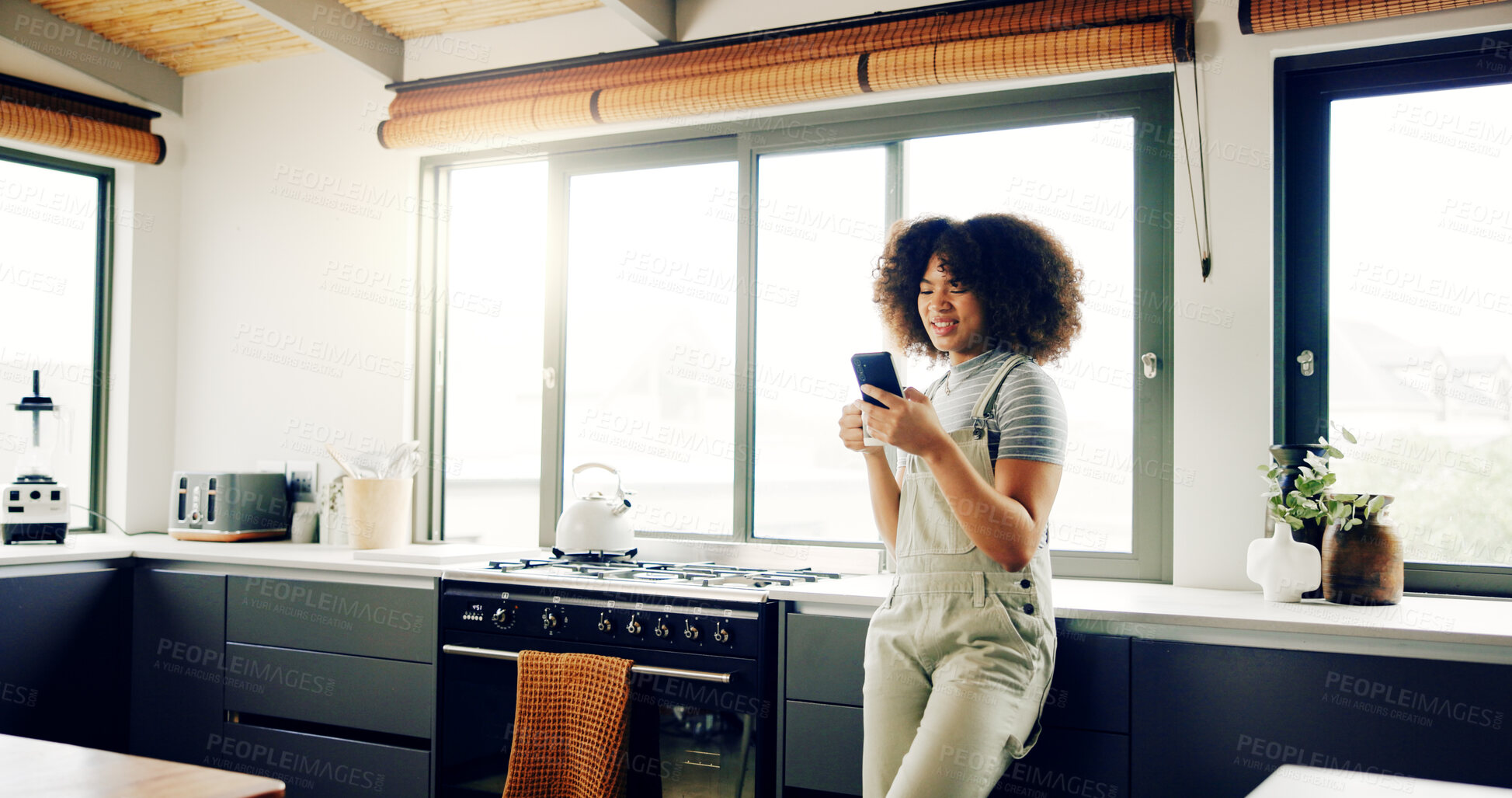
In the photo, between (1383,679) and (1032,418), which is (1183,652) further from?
(1032,418)

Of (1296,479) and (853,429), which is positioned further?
(1296,479)

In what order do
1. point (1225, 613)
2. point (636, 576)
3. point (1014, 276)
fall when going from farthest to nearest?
point (636, 576) → point (1225, 613) → point (1014, 276)

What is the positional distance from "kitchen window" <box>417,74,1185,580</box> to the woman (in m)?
0.75

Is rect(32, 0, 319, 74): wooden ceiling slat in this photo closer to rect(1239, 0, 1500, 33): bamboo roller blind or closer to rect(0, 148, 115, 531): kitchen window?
rect(0, 148, 115, 531): kitchen window

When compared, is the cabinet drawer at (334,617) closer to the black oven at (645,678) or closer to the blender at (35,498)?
the black oven at (645,678)

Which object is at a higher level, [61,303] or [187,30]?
[187,30]

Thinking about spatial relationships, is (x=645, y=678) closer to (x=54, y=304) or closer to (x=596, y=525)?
(x=596, y=525)

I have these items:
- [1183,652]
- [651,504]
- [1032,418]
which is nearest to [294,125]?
[651,504]

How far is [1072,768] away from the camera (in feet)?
6.85

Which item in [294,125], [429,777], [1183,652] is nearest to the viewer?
[1183,652]

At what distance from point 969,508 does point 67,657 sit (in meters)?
2.83

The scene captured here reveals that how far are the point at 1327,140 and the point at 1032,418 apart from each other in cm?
146

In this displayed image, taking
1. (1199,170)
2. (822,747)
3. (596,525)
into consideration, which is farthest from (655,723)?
(1199,170)

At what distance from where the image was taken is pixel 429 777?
2.78m
